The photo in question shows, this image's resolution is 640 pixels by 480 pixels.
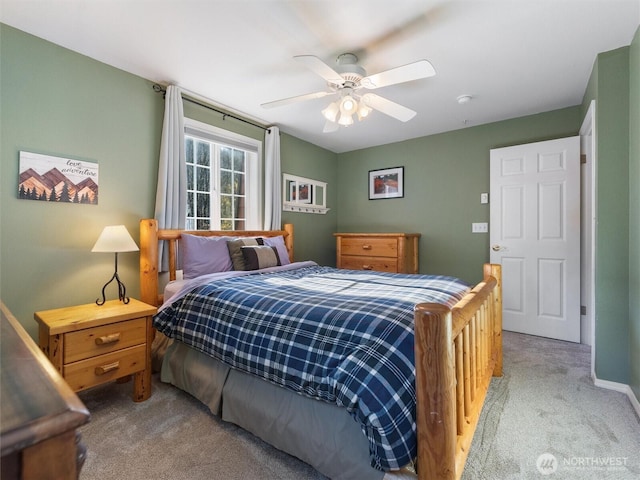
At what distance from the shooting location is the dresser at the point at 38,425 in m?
0.41

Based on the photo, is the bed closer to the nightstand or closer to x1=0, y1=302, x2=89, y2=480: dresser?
the nightstand

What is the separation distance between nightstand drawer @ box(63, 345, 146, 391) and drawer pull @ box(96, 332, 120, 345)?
0.08 meters

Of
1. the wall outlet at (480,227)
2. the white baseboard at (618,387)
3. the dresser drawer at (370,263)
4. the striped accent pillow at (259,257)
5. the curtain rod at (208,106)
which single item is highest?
the curtain rod at (208,106)

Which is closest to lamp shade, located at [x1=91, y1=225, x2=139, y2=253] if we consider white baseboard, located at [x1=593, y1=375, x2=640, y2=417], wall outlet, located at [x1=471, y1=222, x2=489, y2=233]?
white baseboard, located at [x1=593, y1=375, x2=640, y2=417]

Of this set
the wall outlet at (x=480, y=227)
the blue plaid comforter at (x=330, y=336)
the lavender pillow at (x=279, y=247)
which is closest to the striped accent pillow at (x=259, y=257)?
the lavender pillow at (x=279, y=247)

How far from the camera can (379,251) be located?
3.76 meters

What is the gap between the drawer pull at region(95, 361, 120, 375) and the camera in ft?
5.89

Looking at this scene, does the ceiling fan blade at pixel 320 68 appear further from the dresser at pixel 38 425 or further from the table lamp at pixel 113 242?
the dresser at pixel 38 425

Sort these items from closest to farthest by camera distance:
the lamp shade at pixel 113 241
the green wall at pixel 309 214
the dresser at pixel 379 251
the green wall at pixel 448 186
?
1. the lamp shade at pixel 113 241
2. the green wall at pixel 448 186
3. the dresser at pixel 379 251
4. the green wall at pixel 309 214

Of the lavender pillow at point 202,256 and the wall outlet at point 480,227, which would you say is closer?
the lavender pillow at point 202,256

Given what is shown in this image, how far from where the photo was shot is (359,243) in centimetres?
393

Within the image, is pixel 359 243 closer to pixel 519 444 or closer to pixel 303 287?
pixel 303 287

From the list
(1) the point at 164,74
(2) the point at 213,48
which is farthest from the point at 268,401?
(1) the point at 164,74

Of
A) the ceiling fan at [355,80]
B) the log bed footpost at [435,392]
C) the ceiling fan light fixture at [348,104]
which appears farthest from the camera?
the ceiling fan light fixture at [348,104]
